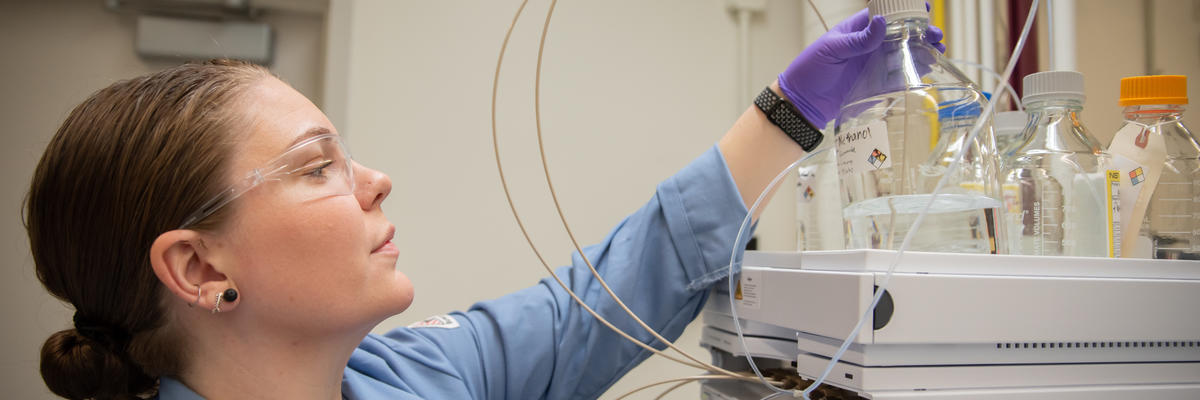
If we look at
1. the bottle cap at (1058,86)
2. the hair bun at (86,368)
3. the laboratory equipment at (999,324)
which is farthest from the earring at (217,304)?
the bottle cap at (1058,86)

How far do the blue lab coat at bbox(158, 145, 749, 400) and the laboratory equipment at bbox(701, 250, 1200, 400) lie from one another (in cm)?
29

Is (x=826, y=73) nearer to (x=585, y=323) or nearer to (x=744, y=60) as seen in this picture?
(x=585, y=323)

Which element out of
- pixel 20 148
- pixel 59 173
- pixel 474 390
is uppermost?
pixel 20 148

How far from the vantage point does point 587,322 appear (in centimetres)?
102

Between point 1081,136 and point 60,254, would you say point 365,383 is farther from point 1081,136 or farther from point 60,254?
point 1081,136

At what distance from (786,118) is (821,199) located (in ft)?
0.98

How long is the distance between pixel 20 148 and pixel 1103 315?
A: 237 cm

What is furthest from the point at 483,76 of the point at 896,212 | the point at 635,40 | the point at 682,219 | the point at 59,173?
the point at 896,212

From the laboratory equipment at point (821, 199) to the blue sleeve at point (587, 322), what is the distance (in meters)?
0.29

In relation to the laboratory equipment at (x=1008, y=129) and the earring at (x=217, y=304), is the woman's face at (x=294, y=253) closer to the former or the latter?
the earring at (x=217, y=304)

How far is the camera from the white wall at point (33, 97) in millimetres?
1793

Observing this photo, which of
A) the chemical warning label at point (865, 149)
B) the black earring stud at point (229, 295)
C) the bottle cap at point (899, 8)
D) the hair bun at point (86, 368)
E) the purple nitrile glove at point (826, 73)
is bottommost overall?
the hair bun at point (86, 368)

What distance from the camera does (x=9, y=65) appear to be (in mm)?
1822

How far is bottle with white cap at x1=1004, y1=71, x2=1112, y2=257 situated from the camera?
2.46ft
